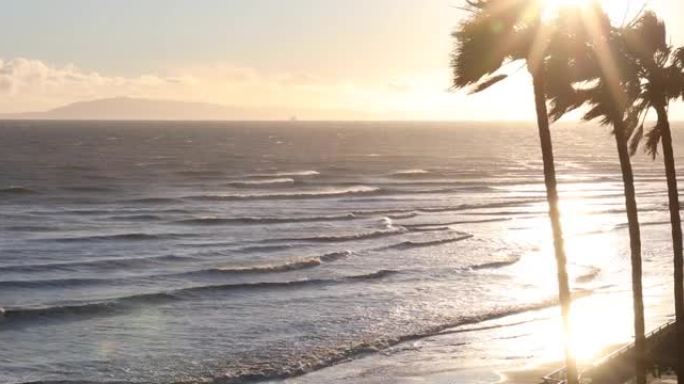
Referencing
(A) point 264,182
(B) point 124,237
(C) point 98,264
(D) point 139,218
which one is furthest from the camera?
(A) point 264,182

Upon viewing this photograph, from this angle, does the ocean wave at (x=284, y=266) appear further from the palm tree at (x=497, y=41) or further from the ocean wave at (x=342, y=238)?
the palm tree at (x=497, y=41)

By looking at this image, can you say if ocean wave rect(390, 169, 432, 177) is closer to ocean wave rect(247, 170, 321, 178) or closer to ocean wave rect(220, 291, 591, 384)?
ocean wave rect(247, 170, 321, 178)

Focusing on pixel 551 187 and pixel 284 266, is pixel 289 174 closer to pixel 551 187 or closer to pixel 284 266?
pixel 284 266

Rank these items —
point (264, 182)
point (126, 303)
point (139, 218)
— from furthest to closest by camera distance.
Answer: point (264, 182) < point (139, 218) < point (126, 303)

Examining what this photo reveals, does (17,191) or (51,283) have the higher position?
(17,191)

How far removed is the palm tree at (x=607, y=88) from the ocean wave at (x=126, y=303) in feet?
84.8

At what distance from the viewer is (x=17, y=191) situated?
310ft

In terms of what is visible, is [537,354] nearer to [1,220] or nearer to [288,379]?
[288,379]

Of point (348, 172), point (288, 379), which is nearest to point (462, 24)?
point (288, 379)

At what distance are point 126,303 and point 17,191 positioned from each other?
191 ft

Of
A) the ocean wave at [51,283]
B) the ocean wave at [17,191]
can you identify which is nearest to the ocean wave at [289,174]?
the ocean wave at [17,191]

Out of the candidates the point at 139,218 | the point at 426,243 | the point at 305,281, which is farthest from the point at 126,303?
the point at 139,218

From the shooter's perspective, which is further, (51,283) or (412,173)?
(412,173)

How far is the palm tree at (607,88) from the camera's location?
16.7 metres
